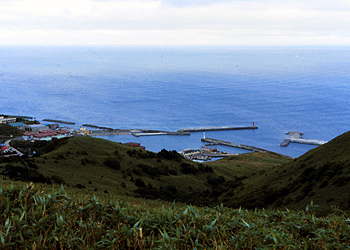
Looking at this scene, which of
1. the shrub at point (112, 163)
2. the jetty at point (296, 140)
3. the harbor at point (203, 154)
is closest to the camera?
the shrub at point (112, 163)

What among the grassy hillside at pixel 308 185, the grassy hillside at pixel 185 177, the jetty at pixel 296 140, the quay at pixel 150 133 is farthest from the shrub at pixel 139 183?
the jetty at pixel 296 140

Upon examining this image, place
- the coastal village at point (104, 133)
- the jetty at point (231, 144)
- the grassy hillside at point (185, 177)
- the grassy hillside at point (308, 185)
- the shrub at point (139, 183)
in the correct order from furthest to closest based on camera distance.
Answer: the jetty at point (231, 144) < the coastal village at point (104, 133) < the shrub at point (139, 183) < the grassy hillside at point (185, 177) < the grassy hillside at point (308, 185)

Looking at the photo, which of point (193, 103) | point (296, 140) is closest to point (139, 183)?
point (296, 140)

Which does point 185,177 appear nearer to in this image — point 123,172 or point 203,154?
point 123,172

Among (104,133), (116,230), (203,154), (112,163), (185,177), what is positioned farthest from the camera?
(104,133)

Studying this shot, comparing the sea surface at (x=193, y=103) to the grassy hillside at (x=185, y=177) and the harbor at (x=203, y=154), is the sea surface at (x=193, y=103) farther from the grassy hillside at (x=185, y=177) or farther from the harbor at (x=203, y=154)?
the grassy hillside at (x=185, y=177)

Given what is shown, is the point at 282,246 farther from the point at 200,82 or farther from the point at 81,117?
the point at 200,82

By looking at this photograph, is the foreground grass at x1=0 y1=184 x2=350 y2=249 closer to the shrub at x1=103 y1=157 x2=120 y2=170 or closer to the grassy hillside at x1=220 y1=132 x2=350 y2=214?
the grassy hillside at x1=220 y1=132 x2=350 y2=214

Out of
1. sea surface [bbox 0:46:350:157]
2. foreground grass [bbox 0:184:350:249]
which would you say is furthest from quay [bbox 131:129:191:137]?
foreground grass [bbox 0:184:350:249]
